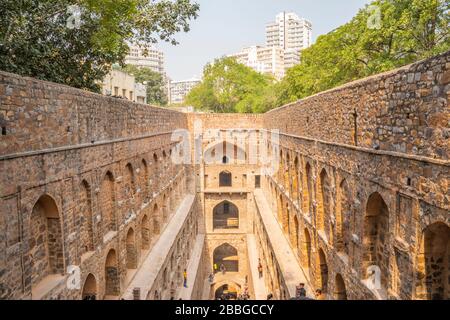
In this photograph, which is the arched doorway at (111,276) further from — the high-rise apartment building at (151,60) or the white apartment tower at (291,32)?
the white apartment tower at (291,32)

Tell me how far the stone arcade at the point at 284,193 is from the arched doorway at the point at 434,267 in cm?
2

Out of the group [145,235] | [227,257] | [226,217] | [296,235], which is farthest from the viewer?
[226,217]

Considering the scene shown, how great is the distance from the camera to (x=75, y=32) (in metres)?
15.2

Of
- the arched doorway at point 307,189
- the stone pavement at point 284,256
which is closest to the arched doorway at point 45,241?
the stone pavement at point 284,256

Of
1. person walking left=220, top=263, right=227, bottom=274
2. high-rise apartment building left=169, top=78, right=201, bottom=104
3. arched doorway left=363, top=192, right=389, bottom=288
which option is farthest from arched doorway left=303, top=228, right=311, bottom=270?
high-rise apartment building left=169, top=78, right=201, bottom=104

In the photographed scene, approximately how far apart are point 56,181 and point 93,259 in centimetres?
279

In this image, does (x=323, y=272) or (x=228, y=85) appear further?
(x=228, y=85)

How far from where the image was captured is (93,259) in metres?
10.4

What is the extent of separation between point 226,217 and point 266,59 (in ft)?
328

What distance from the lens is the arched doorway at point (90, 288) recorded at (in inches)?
414

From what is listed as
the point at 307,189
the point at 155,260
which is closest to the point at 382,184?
the point at 307,189

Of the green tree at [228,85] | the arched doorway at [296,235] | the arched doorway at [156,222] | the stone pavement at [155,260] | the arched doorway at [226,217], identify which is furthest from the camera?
the green tree at [228,85]

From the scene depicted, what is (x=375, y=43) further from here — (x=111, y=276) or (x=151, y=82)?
(x=151, y=82)

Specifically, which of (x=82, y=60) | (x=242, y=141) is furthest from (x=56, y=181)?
(x=242, y=141)
